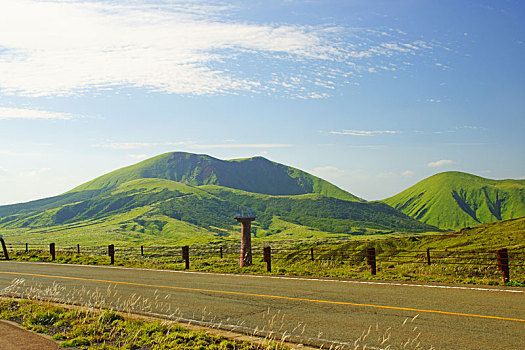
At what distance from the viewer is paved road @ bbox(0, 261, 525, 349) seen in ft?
28.3

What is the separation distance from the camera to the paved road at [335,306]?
8.62m

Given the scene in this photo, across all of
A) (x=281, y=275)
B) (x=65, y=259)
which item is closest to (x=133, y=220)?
(x=65, y=259)

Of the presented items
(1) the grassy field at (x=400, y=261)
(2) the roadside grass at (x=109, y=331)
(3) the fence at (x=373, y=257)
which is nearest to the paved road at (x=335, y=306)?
(2) the roadside grass at (x=109, y=331)

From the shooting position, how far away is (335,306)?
11547mm

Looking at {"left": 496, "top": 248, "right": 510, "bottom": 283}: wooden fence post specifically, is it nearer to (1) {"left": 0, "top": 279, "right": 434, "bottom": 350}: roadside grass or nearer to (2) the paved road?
(2) the paved road

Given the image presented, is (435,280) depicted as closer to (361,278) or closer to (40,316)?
(361,278)

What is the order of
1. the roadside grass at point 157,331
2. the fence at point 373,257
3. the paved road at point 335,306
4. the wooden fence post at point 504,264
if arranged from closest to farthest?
the roadside grass at point 157,331, the paved road at point 335,306, the wooden fence post at point 504,264, the fence at point 373,257

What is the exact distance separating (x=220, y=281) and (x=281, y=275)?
3.18 meters

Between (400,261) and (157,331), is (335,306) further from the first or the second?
(400,261)

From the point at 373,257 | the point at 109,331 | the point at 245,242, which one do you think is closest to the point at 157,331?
the point at 109,331

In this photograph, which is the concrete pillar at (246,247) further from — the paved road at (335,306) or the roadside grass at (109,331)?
the roadside grass at (109,331)

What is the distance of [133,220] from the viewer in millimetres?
186875

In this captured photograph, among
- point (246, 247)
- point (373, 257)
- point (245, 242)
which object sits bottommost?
point (246, 247)

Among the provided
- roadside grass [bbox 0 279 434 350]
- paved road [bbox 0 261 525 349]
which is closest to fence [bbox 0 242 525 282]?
paved road [bbox 0 261 525 349]
